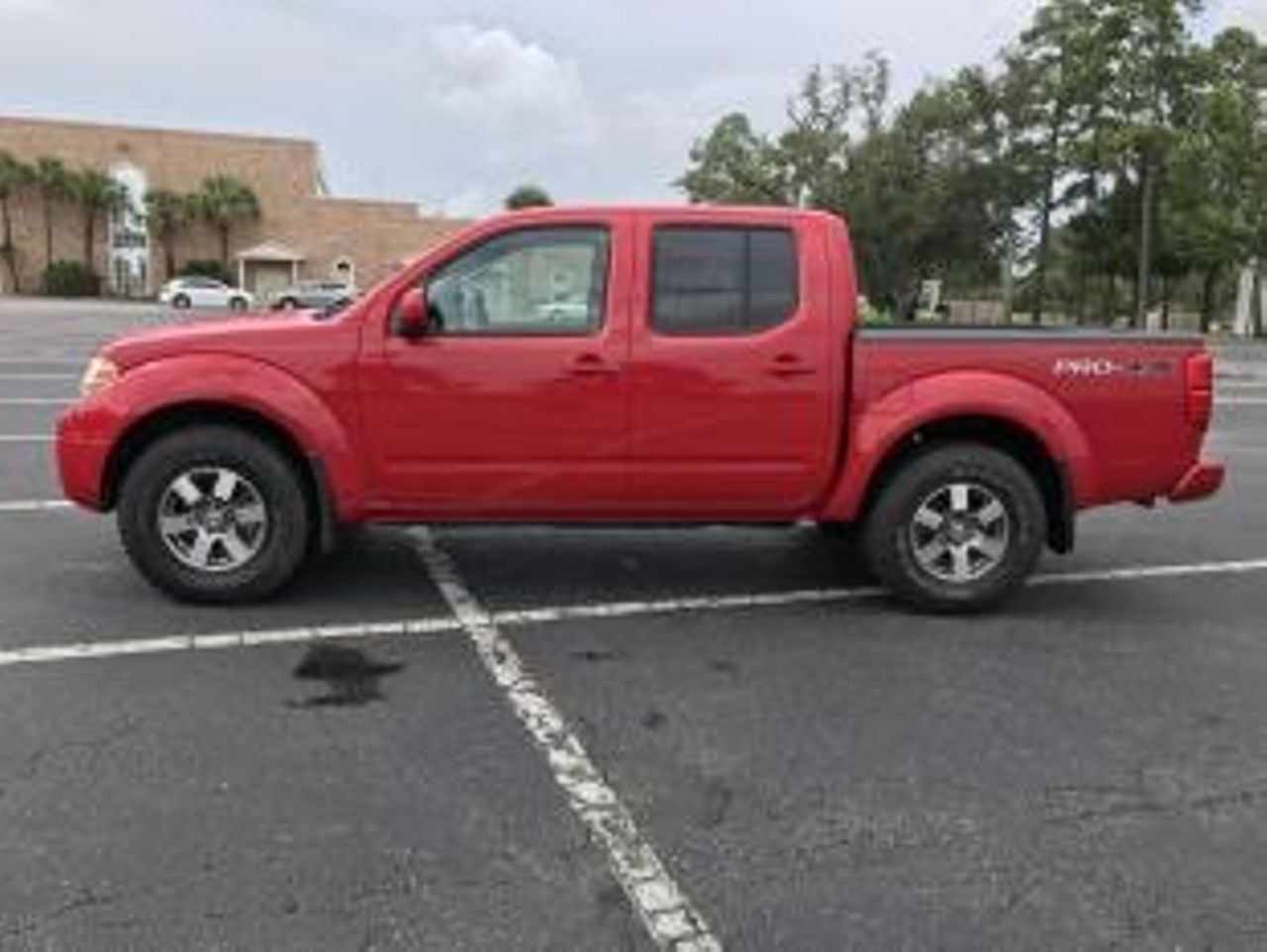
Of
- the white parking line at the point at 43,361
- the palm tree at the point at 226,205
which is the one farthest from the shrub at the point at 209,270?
the white parking line at the point at 43,361

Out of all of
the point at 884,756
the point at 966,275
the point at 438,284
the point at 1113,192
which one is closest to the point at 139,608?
the point at 438,284

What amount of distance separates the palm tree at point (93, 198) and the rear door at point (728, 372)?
6953cm

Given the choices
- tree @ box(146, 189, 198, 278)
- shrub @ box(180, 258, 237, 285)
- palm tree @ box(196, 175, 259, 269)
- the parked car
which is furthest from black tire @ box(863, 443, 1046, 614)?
palm tree @ box(196, 175, 259, 269)

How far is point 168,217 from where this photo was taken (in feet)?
243

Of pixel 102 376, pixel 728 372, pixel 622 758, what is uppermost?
pixel 728 372

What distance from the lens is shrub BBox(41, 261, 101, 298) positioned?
69812mm

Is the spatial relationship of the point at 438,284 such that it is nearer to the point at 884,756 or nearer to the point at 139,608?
the point at 139,608

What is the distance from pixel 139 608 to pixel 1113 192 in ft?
143

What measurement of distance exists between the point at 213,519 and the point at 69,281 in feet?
221

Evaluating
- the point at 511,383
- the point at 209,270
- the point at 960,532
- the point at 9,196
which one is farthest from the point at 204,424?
the point at 9,196

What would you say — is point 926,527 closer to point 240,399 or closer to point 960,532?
point 960,532

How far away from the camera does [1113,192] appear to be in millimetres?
46688

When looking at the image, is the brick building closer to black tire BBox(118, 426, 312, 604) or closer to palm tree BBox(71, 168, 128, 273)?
palm tree BBox(71, 168, 128, 273)

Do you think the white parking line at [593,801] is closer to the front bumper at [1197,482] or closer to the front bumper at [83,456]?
the front bumper at [83,456]
